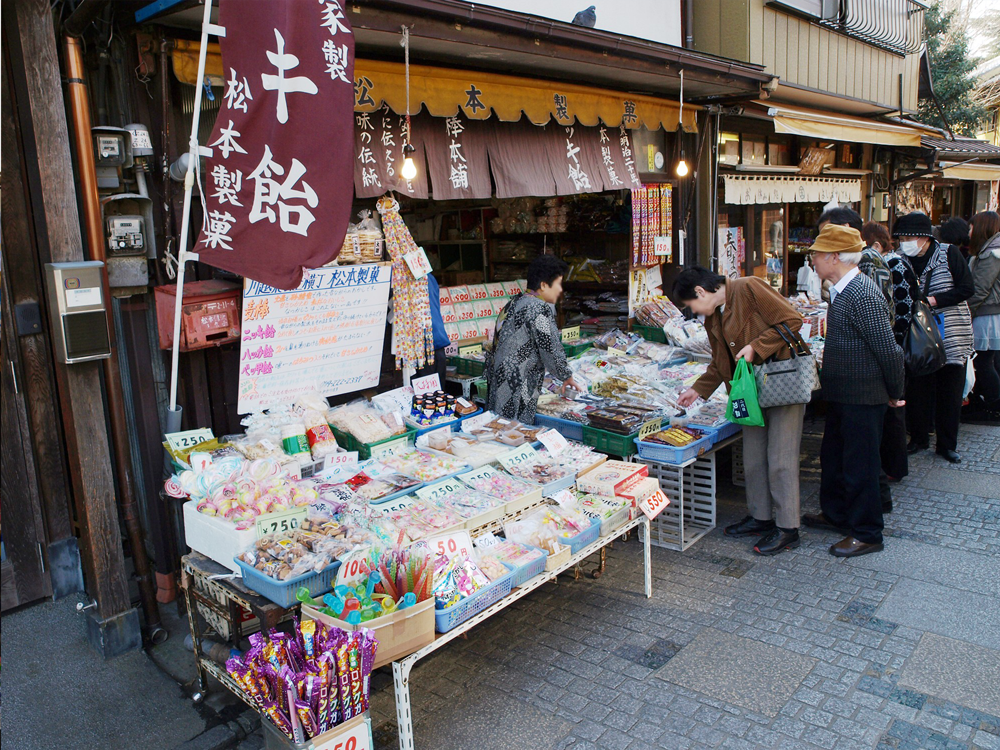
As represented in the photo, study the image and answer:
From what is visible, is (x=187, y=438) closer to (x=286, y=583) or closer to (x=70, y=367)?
(x=70, y=367)

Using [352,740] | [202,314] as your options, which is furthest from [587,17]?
[352,740]

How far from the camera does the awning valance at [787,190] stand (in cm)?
1038

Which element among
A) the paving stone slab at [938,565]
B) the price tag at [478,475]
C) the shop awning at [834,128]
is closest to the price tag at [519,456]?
the price tag at [478,475]

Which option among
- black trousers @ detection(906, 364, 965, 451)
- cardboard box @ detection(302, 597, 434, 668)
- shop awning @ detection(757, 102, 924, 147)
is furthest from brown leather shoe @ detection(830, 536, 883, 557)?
shop awning @ detection(757, 102, 924, 147)

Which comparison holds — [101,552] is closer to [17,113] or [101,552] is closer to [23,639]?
[23,639]

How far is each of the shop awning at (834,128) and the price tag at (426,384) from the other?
5.74 m

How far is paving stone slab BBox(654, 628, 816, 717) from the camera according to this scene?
157 inches

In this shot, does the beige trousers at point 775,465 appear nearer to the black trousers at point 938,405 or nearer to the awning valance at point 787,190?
the black trousers at point 938,405

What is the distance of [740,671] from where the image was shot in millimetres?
4230

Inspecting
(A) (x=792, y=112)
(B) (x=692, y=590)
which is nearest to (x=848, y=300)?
(B) (x=692, y=590)

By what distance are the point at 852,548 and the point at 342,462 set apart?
4.18 meters

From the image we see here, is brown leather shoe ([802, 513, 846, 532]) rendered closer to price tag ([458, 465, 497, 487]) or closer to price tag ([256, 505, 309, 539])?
price tag ([458, 465, 497, 487])

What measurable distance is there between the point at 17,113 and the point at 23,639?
3.56 m

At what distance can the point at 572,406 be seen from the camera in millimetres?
6809
